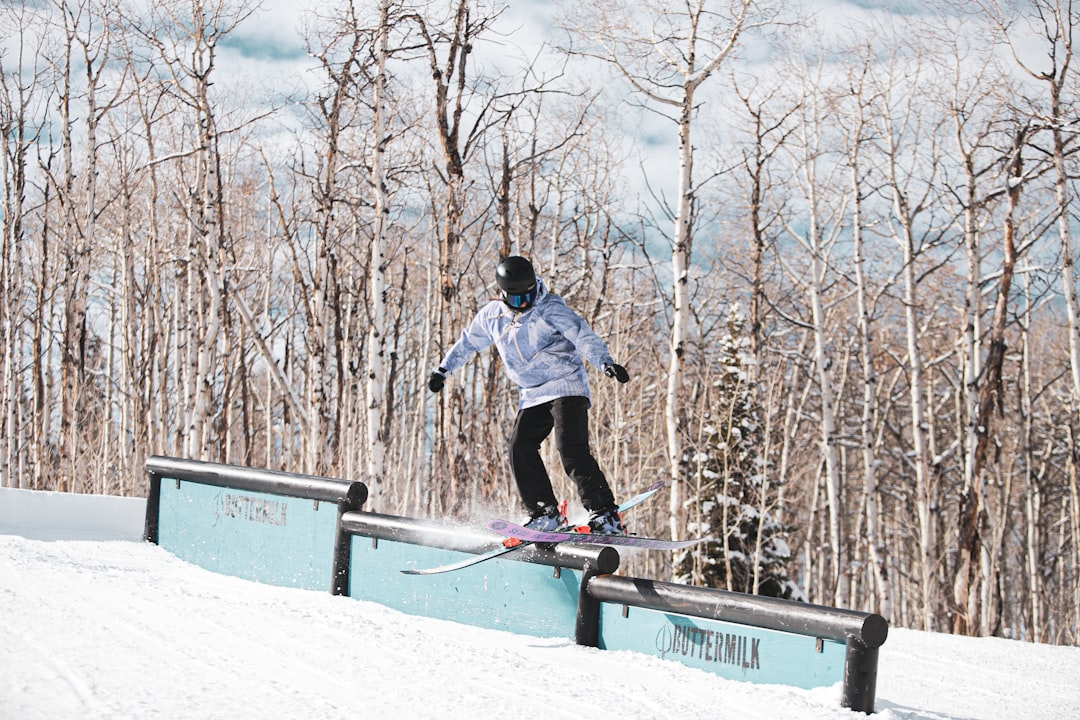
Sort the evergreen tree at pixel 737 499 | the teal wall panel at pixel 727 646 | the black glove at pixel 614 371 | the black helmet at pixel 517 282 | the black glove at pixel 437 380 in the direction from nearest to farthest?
the teal wall panel at pixel 727 646
the black glove at pixel 614 371
the black helmet at pixel 517 282
the black glove at pixel 437 380
the evergreen tree at pixel 737 499

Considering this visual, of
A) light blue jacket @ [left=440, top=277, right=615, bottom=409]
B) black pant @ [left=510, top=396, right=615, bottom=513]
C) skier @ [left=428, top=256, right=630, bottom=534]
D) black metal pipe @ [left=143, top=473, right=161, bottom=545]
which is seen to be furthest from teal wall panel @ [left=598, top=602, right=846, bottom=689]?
black metal pipe @ [left=143, top=473, right=161, bottom=545]

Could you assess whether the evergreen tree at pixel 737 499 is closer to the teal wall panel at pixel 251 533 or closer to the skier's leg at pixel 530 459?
the teal wall panel at pixel 251 533

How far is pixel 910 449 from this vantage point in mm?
23391

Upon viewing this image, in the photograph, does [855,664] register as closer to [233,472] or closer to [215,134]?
[233,472]

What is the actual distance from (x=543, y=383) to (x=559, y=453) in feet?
1.38

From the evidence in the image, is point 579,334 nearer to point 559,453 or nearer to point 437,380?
point 559,453

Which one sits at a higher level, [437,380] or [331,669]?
[437,380]

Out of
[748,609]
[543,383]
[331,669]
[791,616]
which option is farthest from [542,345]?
[331,669]

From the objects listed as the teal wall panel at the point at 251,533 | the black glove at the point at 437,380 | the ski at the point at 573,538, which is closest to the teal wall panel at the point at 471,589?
the ski at the point at 573,538

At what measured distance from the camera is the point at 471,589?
4883 millimetres

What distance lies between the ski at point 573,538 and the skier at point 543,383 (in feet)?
0.27

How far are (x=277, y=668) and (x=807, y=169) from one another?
1445 centimetres

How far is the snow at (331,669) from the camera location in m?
2.93

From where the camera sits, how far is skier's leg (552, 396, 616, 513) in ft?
16.2
